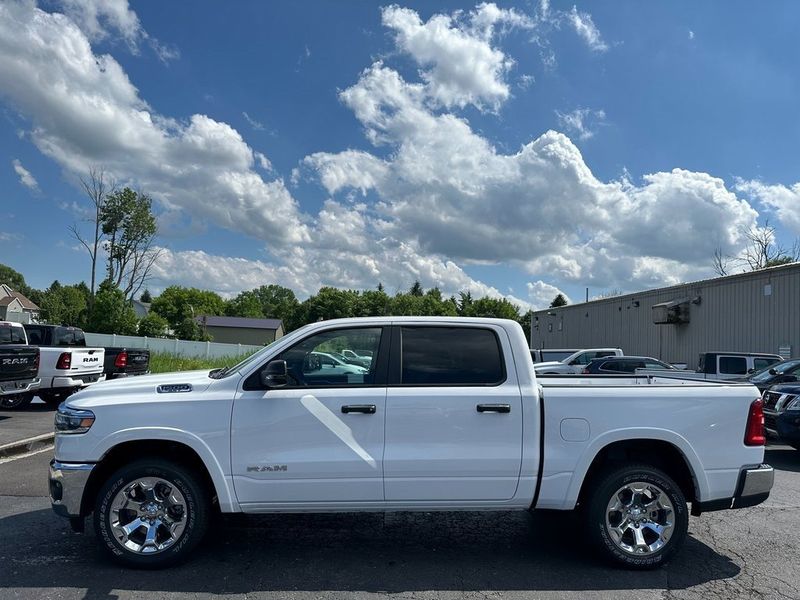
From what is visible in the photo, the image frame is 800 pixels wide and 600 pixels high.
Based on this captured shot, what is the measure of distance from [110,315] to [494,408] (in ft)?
154

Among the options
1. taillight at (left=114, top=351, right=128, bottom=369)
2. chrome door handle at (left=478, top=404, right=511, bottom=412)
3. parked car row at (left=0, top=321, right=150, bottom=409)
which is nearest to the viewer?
chrome door handle at (left=478, top=404, right=511, bottom=412)

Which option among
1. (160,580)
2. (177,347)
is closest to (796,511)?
(160,580)

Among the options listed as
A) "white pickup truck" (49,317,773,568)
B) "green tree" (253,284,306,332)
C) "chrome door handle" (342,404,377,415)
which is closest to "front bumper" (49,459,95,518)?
"white pickup truck" (49,317,773,568)

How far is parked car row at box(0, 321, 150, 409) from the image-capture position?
10375mm

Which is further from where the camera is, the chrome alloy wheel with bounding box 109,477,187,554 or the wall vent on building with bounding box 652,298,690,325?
the wall vent on building with bounding box 652,298,690,325

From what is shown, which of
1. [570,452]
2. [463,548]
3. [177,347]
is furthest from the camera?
[177,347]

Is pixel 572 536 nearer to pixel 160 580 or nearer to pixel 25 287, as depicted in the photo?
pixel 160 580

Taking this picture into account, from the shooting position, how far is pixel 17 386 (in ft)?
34.6

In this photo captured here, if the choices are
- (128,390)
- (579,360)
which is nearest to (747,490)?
(128,390)

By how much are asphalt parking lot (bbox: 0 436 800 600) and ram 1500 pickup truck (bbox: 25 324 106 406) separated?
665cm

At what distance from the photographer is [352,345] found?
4785 mm

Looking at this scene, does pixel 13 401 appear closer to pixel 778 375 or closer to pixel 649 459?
pixel 649 459

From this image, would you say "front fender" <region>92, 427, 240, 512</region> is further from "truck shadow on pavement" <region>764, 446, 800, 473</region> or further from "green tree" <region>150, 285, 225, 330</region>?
"green tree" <region>150, 285, 225, 330</region>

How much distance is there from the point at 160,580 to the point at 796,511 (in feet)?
20.4
